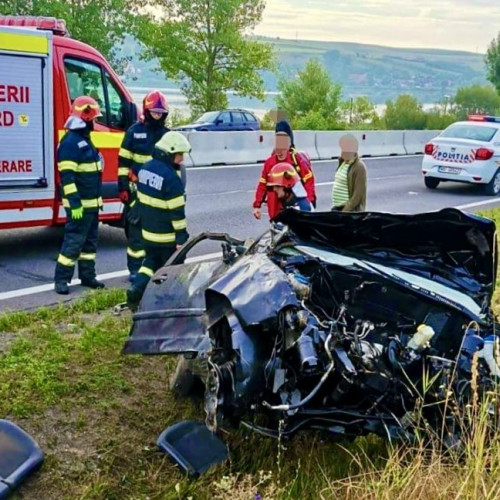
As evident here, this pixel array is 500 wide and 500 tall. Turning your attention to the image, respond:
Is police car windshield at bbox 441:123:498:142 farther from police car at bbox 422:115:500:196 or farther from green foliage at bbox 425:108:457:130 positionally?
green foliage at bbox 425:108:457:130

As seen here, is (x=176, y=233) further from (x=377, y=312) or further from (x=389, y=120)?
(x=389, y=120)

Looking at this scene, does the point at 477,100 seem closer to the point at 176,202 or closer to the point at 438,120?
the point at 438,120

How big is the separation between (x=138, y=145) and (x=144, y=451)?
3.70m

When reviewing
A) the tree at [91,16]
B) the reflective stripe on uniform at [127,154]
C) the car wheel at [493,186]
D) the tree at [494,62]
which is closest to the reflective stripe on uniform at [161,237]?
the reflective stripe on uniform at [127,154]

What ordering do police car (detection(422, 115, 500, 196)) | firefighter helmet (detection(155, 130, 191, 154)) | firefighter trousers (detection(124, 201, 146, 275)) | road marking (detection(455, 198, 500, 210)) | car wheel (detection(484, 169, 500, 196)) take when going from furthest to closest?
car wheel (detection(484, 169, 500, 196))
police car (detection(422, 115, 500, 196))
road marking (detection(455, 198, 500, 210))
firefighter trousers (detection(124, 201, 146, 275))
firefighter helmet (detection(155, 130, 191, 154))

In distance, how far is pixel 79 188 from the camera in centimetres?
684

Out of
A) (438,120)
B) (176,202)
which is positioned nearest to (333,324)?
(176,202)

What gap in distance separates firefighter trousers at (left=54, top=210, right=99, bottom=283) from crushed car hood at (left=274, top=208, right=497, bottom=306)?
9.96ft

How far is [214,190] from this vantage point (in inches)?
542

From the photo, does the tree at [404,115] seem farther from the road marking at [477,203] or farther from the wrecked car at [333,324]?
the wrecked car at [333,324]

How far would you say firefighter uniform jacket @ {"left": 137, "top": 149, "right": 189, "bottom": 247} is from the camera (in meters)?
5.84

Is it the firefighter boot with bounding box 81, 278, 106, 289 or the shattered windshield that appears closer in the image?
the shattered windshield

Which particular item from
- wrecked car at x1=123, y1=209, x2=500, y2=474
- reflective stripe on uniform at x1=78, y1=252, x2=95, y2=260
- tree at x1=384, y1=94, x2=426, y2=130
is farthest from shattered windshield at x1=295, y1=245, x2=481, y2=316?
tree at x1=384, y1=94, x2=426, y2=130

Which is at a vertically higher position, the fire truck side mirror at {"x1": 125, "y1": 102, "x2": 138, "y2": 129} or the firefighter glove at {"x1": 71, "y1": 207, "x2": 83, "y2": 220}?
the fire truck side mirror at {"x1": 125, "y1": 102, "x2": 138, "y2": 129}
